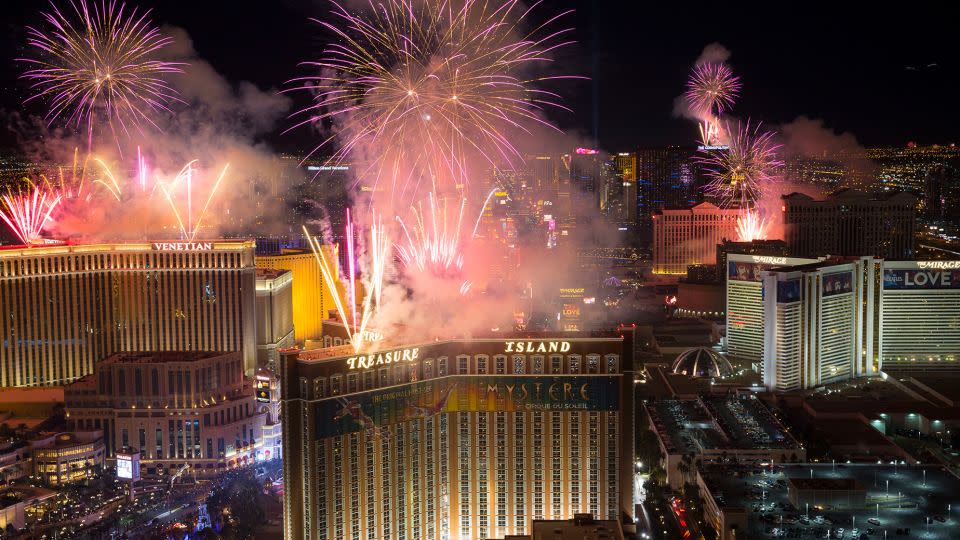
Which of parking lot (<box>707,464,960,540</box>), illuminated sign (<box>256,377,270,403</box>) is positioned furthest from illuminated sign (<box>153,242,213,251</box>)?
parking lot (<box>707,464,960,540</box>)

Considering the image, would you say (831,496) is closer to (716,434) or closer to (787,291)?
(716,434)

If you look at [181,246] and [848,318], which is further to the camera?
[848,318]

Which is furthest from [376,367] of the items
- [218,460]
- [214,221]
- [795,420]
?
[214,221]

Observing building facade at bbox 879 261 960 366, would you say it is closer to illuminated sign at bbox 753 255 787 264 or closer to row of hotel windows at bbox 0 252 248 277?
illuminated sign at bbox 753 255 787 264

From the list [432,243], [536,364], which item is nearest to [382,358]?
[536,364]

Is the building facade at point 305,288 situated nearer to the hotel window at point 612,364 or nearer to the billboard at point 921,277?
the billboard at point 921,277

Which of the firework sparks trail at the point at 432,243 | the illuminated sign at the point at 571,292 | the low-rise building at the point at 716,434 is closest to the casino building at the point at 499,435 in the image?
the firework sparks trail at the point at 432,243

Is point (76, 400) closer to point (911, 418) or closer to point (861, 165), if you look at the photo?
point (911, 418)
